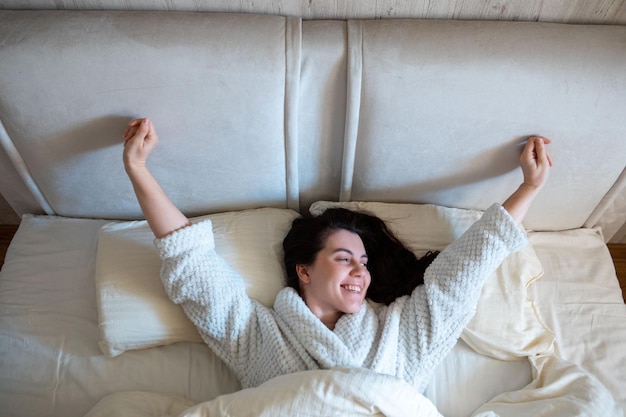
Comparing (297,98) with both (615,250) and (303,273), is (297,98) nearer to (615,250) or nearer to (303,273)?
(303,273)

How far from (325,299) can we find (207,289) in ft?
0.83

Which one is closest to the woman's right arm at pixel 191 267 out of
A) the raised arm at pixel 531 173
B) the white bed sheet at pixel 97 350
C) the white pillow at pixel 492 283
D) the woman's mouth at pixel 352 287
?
the white bed sheet at pixel 97 350

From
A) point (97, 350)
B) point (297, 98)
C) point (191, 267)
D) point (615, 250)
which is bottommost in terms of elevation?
point (97, 350)

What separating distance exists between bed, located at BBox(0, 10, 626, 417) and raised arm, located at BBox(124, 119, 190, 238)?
4 centimetres

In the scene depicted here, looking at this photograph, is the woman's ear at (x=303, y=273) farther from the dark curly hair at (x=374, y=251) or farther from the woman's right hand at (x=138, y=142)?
the woman's right hand at (x=138, y=142)

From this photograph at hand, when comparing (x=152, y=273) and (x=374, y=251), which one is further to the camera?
(x=374, y=251)

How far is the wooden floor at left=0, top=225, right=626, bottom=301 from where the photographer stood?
1.61m

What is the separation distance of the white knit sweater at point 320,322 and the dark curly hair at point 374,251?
8cm

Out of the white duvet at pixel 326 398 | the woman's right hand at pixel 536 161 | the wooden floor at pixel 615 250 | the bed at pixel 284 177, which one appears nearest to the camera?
the white duvet at pixel 326 398

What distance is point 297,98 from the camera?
1.05m

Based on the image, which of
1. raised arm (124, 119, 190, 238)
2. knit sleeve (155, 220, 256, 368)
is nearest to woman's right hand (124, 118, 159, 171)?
raised arm (124, 119, 190, 238)

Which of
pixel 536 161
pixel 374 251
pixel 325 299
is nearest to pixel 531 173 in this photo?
pixel 536 161

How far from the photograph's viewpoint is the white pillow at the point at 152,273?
108 centimetres

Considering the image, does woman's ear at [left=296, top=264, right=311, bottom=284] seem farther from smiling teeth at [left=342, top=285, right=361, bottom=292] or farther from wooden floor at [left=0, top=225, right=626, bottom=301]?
wooden floor at [left=0, top=225, right=626, bottom=301]
